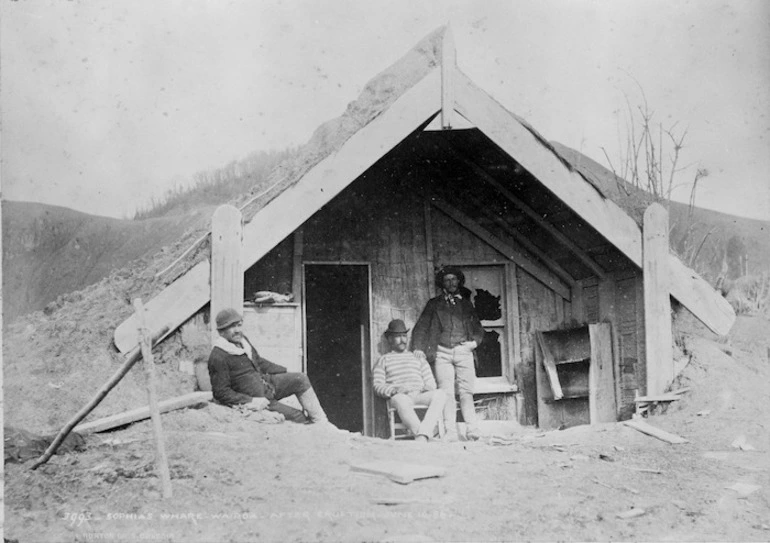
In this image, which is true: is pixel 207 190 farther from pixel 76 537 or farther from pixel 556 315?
pixel 76 537

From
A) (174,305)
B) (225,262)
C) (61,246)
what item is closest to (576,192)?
(225,262)

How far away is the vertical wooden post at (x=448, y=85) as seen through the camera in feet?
23.8

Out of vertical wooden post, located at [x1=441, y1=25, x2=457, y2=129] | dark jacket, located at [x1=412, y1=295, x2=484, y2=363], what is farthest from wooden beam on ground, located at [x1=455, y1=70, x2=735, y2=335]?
dark jacket, located at [x1=412, y1=295, x2=484, y2=363]

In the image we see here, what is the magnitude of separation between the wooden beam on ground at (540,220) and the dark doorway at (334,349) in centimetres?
257

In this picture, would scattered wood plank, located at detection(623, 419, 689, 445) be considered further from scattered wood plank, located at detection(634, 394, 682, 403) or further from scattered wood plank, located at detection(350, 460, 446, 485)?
scattered wood plank, located at detection(350, 460, 446, 485)

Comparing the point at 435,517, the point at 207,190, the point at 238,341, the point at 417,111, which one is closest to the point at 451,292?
the point at 417,111

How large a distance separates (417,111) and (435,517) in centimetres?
394

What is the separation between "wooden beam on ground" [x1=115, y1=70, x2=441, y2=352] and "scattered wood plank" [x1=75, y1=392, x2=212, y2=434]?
1.97 feet

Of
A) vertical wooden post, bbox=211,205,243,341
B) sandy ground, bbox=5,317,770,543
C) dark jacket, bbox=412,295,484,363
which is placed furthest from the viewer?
dark jacket, bbox=412,295,484,363

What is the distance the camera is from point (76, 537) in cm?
445

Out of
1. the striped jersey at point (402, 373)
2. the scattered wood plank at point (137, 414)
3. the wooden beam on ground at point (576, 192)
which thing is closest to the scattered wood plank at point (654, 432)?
the wooden beam on ground at point (576, 192)

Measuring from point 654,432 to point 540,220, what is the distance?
2791 mm

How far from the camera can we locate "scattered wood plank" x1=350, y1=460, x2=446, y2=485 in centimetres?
529

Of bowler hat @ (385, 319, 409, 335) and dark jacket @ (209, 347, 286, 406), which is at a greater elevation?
bowler hat @ (385, 319, 409, 335)
